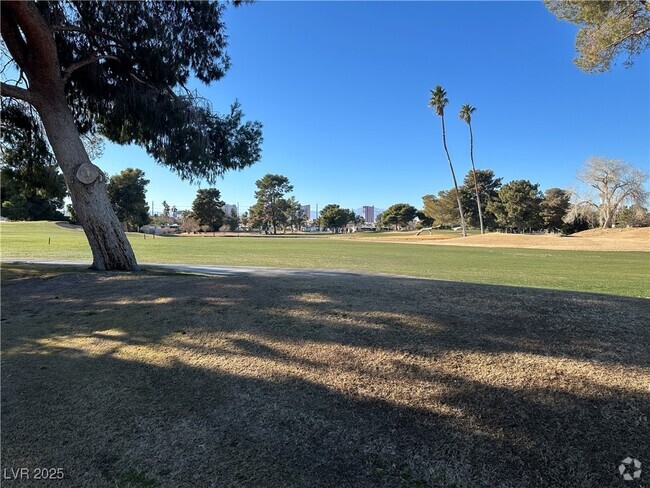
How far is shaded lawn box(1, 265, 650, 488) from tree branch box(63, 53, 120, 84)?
676 centimetres

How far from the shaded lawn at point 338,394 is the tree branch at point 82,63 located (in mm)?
6758

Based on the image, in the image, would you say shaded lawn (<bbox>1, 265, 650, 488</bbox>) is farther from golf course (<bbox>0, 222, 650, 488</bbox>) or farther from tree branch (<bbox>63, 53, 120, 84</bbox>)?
tree branch (<bbox>63, 53, 120, 84</bbox>)

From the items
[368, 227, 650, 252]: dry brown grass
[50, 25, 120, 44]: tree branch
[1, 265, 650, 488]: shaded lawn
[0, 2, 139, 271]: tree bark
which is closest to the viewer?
[1, 265, 650, 488]: shaded lawn

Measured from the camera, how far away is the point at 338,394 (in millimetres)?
2879

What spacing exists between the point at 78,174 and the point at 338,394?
8313mm

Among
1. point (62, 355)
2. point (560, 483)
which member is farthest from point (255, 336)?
point (560, 483)

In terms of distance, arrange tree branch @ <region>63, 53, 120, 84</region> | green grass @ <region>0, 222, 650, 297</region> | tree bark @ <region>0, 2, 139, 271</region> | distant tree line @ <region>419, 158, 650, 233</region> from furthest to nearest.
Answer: distant tree line @ <region>419, 158, 650, 233</region> < green grass @ <region>0, 222, 650, 297</region> < tree branch @ <region>63, 53, 120, 84</region> < tree bark @ <region>0, 2, 139, 271</region>

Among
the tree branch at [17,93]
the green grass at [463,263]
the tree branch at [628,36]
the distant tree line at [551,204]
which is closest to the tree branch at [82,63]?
the tree branch at [17,93]

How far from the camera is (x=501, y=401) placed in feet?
8.75

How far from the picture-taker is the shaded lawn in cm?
223

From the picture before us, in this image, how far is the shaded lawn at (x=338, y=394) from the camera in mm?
2230

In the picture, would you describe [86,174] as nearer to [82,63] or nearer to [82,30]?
[82,63]

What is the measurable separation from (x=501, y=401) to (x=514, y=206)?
69.6 meters

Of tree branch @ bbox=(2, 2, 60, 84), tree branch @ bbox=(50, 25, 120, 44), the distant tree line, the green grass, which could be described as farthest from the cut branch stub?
the distant tree line
